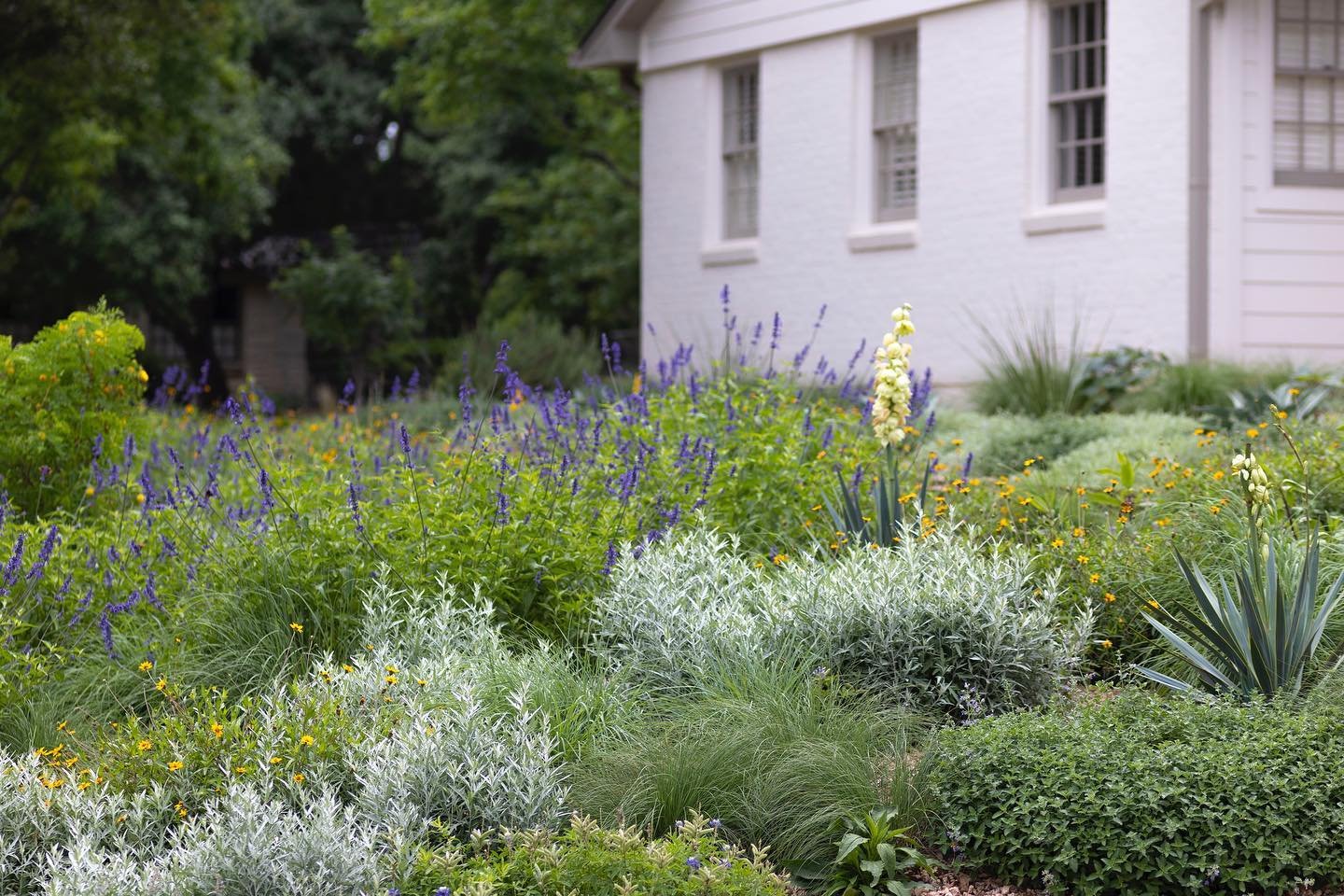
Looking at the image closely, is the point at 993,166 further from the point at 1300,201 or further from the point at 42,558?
the point at 42,558

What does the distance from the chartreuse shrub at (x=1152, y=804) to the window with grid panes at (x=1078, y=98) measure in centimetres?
925

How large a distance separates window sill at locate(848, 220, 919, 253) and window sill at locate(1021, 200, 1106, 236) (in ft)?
4.27

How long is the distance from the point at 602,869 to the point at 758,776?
713mm

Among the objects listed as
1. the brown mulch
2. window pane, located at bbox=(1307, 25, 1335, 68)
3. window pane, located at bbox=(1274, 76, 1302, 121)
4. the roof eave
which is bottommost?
the brown mulch

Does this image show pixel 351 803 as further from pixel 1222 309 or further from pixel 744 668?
pixel 1222 309

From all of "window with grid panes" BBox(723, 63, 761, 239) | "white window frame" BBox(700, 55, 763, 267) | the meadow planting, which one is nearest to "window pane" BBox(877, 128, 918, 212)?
"white window frame" BBox(700, 55, 763, 267)

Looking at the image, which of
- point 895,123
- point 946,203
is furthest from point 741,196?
point 946,203

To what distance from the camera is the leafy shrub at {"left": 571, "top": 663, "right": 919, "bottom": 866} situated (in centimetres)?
409

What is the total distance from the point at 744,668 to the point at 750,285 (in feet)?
36.3

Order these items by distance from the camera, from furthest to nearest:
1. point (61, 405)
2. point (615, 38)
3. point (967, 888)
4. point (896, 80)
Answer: point (615, 38), point (896, 80), point (61, 405), point (967, 888)

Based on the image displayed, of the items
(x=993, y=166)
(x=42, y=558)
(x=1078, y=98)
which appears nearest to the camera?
(x=42, y=558)

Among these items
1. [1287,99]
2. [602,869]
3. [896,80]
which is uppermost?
[896,80]

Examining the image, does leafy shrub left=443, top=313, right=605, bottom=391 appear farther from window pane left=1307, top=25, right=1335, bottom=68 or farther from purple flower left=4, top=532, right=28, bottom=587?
purple flower left=4, top=532, right=28, bottom=587

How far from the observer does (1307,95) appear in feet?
37.7
